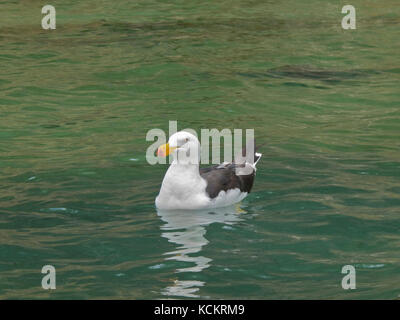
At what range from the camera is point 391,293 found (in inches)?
323

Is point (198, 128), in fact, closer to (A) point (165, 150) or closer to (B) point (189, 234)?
(A) point (165, 150)

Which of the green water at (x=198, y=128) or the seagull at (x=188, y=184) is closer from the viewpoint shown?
the green water at (x=198, y=128)

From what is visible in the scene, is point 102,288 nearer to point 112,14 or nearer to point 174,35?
point 174,35

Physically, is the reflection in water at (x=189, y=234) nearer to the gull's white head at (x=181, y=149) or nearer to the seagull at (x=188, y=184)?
the seagull at (x=188, y=184)

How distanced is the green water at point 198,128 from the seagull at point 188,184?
20cm

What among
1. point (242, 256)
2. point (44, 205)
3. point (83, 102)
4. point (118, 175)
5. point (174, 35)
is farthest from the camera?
point (174, 35)

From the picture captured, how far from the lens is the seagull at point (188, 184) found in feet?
34.7

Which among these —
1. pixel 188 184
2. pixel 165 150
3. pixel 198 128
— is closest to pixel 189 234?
pixel 188 184

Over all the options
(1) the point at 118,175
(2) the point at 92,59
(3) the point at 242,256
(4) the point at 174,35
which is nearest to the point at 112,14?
Answer: (4) the point at 174,35

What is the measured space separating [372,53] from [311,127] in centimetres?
572

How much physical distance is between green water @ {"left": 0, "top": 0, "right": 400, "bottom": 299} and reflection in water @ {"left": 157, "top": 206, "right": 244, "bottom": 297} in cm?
3

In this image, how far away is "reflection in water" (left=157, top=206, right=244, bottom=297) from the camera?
8.51 metres

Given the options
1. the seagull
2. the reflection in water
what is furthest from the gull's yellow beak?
the reflection in water

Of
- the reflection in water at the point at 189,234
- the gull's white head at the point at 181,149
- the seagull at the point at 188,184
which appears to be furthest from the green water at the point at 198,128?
the gull's white head at the point at 181,149
